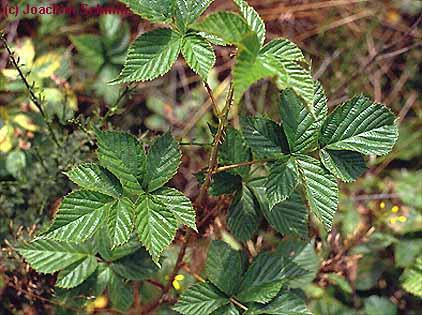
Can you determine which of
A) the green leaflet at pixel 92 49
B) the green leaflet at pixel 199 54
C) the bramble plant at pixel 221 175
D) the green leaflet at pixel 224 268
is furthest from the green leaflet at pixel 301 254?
the green leaflet at pixel 92 49

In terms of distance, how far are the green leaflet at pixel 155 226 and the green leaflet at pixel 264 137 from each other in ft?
0.80

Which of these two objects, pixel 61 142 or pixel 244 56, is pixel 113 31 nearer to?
pixel 61 142

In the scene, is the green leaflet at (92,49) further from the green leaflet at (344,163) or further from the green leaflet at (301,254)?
the green leaflet at (344,163)

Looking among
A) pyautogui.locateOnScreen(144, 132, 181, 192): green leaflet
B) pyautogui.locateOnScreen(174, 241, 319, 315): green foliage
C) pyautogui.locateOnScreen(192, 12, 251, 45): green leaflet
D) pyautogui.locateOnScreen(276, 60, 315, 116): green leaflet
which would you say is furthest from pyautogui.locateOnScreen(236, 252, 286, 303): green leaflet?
pyautogui.locateOnScreen(192, 12, 251, 45): green leaflet

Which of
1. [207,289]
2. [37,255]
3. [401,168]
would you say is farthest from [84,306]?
[401,168]

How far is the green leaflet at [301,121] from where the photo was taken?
1.24 m

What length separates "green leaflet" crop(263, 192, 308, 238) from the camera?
55.1 inches

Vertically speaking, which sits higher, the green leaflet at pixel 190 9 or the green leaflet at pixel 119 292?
the green leaflet at pixel 190 9

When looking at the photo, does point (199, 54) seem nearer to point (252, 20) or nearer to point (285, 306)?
point (252, 20)

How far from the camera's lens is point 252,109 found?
2.22 m

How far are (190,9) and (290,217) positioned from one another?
0.54m

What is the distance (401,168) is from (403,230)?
440 millimetres

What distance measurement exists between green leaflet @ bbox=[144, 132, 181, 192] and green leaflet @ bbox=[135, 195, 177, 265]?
6cm

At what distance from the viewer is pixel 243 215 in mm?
1404
